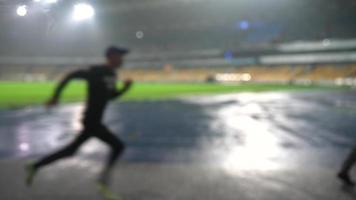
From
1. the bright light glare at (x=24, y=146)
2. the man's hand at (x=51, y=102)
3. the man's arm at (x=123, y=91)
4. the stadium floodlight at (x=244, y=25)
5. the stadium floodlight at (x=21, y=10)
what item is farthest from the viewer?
the stadium floodlight at (x=244, y=25)

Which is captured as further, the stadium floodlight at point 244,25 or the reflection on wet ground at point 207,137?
the stadium floodlight at point 244,25

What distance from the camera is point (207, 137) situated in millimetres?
9156

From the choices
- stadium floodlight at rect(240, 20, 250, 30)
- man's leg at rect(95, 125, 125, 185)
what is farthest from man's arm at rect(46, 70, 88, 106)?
stadium floodlight at rect(240, 20, 250, 30)

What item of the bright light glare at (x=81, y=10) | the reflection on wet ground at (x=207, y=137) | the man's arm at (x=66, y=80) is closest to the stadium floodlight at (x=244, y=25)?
the reflection on wet ground at (x=207, y=137)

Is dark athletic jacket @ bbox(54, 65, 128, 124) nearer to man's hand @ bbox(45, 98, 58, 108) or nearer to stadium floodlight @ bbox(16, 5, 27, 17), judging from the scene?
man's hand @ bbox(45, 98, 58, 108)

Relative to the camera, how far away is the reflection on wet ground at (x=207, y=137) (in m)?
6.79

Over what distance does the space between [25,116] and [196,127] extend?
7.24 meters

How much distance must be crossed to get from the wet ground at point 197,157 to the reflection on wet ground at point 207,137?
0.07ft

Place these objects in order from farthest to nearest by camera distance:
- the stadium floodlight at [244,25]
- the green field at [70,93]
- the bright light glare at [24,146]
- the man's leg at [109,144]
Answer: the stadium floodlight at [244,25], the green field at [70,93], the bright light glare at [24,146], the man's leg at [109,144]

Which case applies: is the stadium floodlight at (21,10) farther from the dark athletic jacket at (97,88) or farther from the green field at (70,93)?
the green field at (70,93)

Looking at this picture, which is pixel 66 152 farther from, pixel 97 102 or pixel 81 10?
pixel 81 10

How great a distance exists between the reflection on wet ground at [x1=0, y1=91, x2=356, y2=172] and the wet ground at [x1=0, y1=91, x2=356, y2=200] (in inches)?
0.8

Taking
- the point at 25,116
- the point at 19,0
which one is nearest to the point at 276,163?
the point at 19,0

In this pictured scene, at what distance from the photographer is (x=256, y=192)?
15.2 ft
